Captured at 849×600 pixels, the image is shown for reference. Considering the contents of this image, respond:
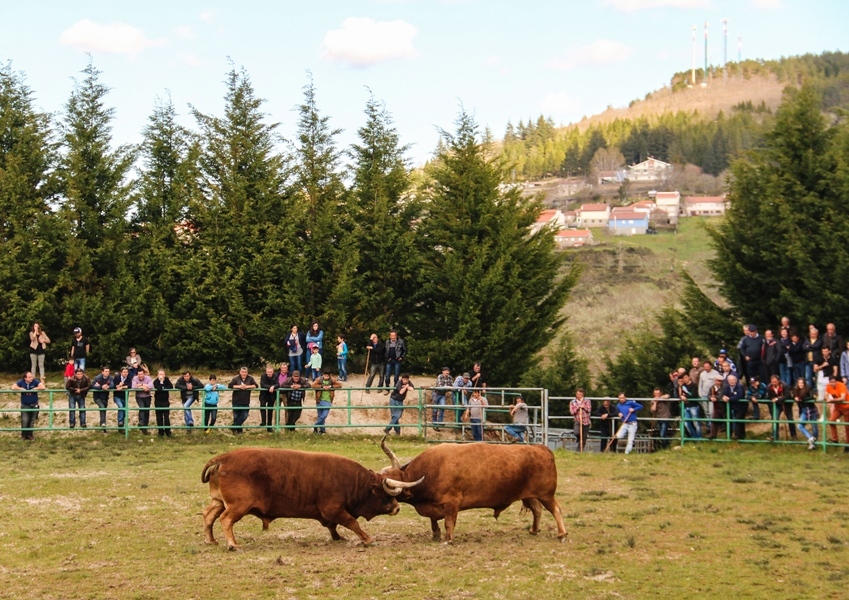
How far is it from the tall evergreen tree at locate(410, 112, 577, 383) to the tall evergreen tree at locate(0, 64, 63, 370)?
11.9m

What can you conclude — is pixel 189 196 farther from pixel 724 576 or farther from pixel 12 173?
pixel 724 576

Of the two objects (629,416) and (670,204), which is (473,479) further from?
(670,204)

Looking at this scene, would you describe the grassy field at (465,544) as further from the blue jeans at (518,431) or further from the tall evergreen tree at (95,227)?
the tall evergreen tree at (95,227)

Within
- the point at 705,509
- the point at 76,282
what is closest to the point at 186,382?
the point at 76,282

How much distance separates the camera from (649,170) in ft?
557

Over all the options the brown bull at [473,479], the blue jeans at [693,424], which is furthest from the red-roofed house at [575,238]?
the brown bull at [473,479]

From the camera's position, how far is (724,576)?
13000 mm

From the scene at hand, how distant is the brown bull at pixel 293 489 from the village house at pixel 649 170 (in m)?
155

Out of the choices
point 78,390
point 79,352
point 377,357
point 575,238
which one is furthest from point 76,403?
point 575,238

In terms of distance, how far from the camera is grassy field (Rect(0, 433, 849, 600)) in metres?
12.4

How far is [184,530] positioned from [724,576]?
7539mm

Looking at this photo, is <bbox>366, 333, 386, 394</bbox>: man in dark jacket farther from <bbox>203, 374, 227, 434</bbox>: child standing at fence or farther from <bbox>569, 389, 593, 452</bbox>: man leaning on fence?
<bbox>569, 389, 593, 452</bbox>: man leaning on fence

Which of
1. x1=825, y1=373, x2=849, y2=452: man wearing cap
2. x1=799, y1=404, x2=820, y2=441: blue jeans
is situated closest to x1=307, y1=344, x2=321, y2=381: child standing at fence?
x1=799, y1=404, x2=820, y2=441: blue jeans

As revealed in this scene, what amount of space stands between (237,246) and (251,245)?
1.53 ft
